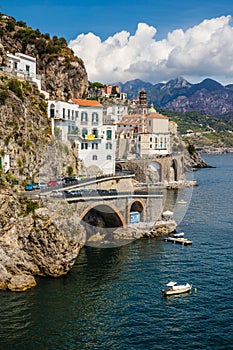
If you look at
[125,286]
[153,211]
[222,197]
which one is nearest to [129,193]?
[153,211]

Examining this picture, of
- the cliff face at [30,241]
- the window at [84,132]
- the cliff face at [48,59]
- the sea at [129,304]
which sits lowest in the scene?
the sea at [129,304]

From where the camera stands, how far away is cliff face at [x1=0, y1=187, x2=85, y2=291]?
4734 centimetres

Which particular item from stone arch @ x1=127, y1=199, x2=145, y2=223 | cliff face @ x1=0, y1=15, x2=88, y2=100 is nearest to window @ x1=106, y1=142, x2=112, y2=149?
cliff face @ x1=0, y1=15, x2=88, y2=100

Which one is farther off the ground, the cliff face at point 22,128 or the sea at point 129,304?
the cliff face at point 22,128

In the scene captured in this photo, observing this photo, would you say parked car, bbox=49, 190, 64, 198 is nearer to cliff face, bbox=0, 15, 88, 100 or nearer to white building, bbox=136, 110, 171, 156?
cliff face, bbox=0, 15, 88, 100

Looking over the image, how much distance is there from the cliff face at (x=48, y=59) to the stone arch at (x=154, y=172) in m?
32.1

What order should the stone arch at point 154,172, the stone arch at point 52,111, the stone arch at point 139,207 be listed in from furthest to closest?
the stone arch at point 154,172 → the stone arch at point 52,111 → the stone arch at point 139,207

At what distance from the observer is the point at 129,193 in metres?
71.5

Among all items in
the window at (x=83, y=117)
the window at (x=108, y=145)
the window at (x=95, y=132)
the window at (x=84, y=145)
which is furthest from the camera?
the window at (x=108, y=145)

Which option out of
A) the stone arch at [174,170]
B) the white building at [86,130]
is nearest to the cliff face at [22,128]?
the white building at [86,130]

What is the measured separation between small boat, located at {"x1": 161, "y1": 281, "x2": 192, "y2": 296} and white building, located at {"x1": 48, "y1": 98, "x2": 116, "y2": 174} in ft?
140

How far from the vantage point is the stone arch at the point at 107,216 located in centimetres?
6788

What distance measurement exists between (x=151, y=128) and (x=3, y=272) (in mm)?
103060

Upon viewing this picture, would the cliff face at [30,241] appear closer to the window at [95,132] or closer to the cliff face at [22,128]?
the cliff face at [22,128]
